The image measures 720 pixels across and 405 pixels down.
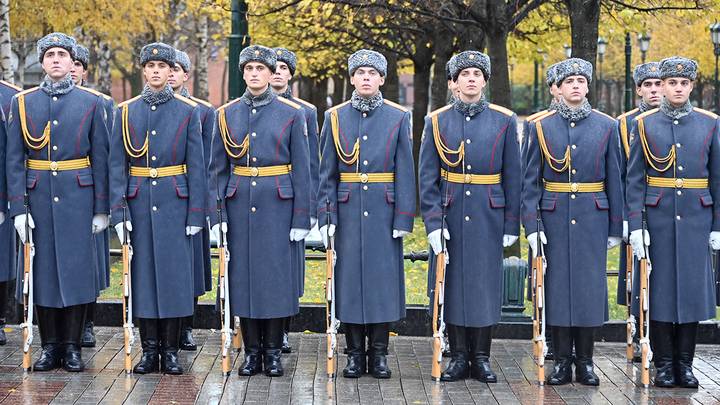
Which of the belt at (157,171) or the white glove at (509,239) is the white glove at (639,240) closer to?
the white glove at (509,239)

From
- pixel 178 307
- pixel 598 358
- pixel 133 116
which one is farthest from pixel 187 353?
pixel 598 358

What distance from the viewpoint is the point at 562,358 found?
32.7ft

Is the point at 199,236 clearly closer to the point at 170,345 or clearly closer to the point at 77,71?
the point at 170,345

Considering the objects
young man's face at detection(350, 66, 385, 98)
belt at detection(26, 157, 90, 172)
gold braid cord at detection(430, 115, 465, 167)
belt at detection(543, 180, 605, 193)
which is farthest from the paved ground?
young man's face at detection(350, 66, 385, 98)

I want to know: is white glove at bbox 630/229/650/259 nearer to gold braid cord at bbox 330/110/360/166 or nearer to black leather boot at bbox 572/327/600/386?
black leather boot at bbox 572/327/600/386

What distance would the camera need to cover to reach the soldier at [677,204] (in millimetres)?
9781

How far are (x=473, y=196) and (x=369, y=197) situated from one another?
2.58 feet

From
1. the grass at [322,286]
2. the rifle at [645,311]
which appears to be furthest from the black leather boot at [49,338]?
the rifle at [645,311]

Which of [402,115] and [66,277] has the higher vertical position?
[402,115]

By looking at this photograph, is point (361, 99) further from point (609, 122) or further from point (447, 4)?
point (447, 4)

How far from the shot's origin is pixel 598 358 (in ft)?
36.0

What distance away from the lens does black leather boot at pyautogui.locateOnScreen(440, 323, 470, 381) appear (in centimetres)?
999

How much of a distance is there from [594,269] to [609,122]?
Answer: 112 centimetres

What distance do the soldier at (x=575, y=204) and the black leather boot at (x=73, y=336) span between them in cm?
358
